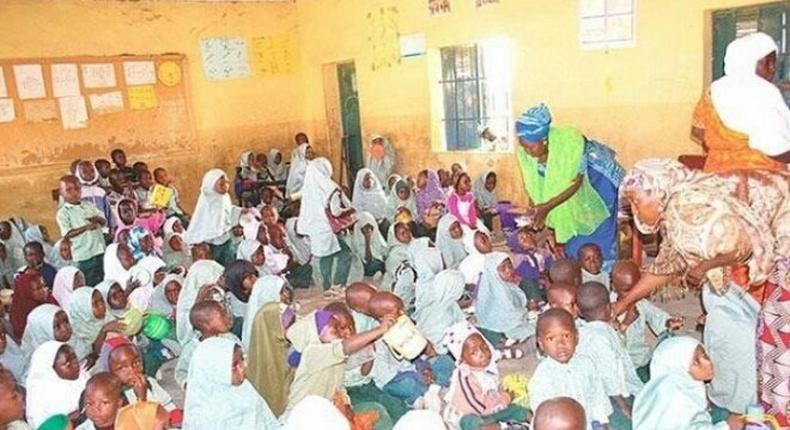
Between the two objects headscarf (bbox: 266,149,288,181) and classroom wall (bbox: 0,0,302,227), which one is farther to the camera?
headscarf (bbox: 266,149,288,181)

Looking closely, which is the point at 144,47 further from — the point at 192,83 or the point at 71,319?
the point at 71,319

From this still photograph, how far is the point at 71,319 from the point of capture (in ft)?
15.3

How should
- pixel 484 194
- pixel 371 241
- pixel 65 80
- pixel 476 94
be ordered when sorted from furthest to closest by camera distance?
pixel 65 80 → pixel 476 94 → pixel 484 194 → pixel 371 241

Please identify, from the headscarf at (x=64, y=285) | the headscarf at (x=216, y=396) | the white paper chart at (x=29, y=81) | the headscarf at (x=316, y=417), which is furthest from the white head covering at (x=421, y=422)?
the white paper chart at (x=29, y=81)

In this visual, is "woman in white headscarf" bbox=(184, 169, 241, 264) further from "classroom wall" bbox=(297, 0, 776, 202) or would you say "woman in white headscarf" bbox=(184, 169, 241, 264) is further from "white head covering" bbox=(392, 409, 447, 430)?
"white head covering" bbox=(392, 409, 447, 430)

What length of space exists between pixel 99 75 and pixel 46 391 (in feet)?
23.2

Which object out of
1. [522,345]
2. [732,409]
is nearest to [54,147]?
[522,345]

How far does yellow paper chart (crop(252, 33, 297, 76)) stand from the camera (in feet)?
37.0

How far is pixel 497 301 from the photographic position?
5.02 metres

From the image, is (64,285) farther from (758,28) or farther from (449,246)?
(758,28)

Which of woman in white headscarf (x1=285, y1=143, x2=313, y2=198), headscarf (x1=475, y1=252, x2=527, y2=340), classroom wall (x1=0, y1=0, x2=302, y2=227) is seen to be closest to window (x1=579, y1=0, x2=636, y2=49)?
headscarf (x1=475, y1=252, x2=527, y2=340)

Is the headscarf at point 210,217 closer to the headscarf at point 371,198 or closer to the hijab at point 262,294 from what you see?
the headscarf at point 371,198

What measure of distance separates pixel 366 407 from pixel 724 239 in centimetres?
189

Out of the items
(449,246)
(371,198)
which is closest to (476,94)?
(371,198)
